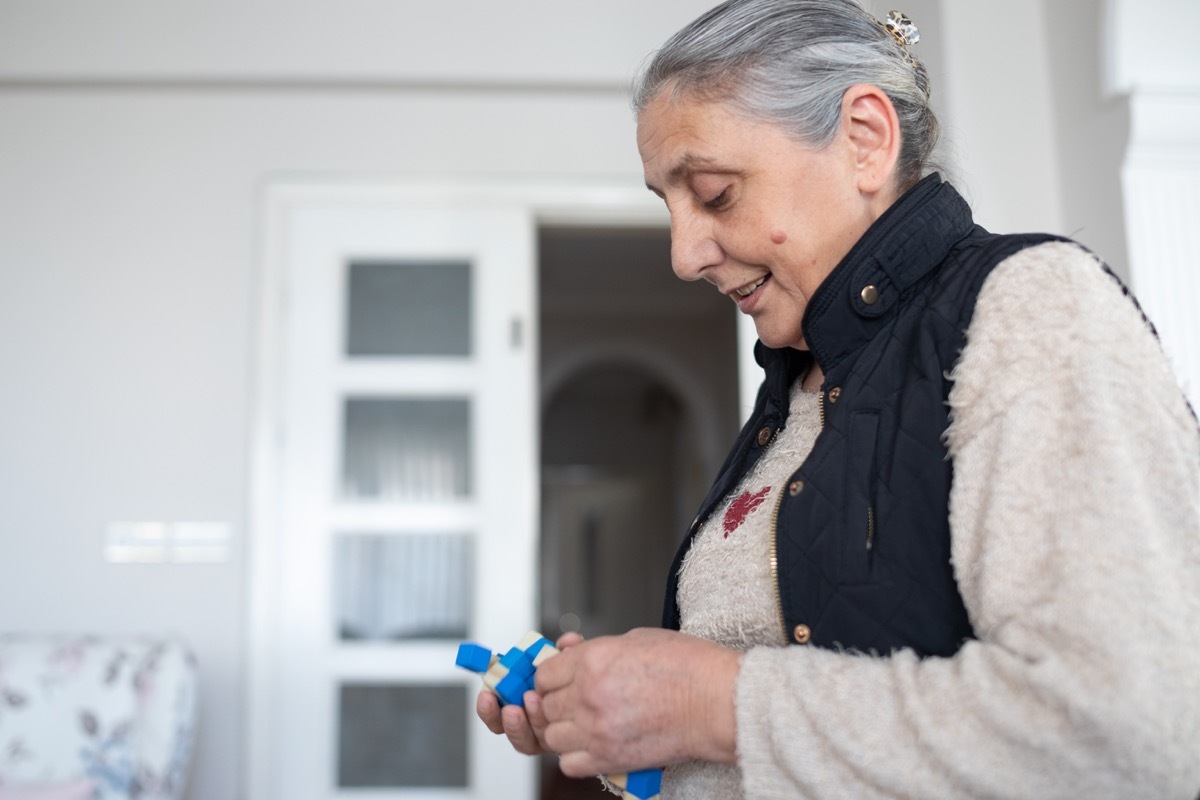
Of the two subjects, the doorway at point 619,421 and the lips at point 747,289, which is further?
the doorway at point 619,421

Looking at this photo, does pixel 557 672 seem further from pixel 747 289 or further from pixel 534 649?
pixel 747 289

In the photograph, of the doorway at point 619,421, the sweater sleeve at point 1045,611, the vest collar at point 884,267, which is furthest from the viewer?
the doorway at point 619,421

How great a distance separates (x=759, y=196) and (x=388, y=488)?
2505 mm

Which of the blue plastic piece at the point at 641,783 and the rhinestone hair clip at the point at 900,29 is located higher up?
the rhinestone hair clip at the point at 900,29

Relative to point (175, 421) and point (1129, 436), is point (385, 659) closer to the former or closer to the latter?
point (175, 421)

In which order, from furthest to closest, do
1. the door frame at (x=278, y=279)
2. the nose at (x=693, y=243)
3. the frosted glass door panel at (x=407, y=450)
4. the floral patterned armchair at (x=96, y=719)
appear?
1. the frosted glass door panel at (x=407, y=450)
2. the door frame at (x=278, y=279)
3. the floral patterned armchair at (x=96, y=719)
4. the nose at (x=693, y=243)

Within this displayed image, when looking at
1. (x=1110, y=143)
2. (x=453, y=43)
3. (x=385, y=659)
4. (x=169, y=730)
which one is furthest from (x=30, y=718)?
(x=1110, y=143)

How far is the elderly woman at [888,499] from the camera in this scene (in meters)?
0.63

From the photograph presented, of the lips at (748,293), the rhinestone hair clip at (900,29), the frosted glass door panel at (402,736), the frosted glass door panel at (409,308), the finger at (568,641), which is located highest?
the frosted glass door panel at (409,308)

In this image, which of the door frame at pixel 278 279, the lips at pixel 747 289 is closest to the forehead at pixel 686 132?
the lips at pixel 747 289

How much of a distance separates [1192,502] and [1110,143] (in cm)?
213

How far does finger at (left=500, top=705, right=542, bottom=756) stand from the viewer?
0.91 metres

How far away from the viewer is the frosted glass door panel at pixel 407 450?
3.28m

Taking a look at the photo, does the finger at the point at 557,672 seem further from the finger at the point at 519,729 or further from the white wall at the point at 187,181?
the white wall at the point at 187,181
